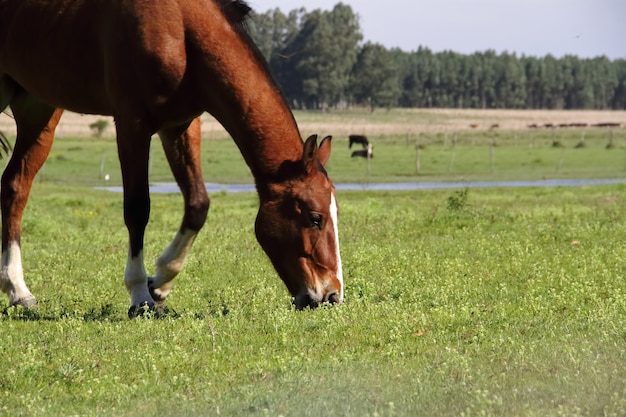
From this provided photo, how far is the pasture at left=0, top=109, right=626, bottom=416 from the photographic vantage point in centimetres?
591

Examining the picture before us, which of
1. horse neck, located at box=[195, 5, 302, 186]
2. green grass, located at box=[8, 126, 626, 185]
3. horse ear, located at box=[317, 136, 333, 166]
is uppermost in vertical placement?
horse neck, located at box=[195, 5, 302, 186]

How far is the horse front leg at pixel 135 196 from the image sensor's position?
8992 millimetres

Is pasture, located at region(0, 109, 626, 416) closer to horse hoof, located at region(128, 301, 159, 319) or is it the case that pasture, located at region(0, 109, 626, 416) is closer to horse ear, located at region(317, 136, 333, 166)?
horse hoof, located at region(128, 301, 159, 319)

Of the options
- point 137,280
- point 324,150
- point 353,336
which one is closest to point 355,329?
point 353,336

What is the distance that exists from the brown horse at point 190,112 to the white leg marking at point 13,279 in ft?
4.66

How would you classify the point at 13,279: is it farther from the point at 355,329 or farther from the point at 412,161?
the point at 412,161

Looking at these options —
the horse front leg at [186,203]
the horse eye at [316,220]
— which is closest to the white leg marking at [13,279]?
the horse front leg at [186,203]

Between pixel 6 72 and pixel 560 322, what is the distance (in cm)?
630

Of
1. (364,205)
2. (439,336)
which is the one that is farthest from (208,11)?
(364,205)

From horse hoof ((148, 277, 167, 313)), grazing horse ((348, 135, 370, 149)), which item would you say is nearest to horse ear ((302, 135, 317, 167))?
horse hoof ((148, 277, 167, 313))

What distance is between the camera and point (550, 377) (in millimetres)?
6086

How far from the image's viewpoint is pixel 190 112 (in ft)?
29.6

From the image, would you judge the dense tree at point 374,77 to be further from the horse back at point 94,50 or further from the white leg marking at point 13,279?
the white leg marking at point 13,279

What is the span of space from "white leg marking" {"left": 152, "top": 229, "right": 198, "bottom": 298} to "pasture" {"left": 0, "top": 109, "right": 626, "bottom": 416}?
19.6 inches
